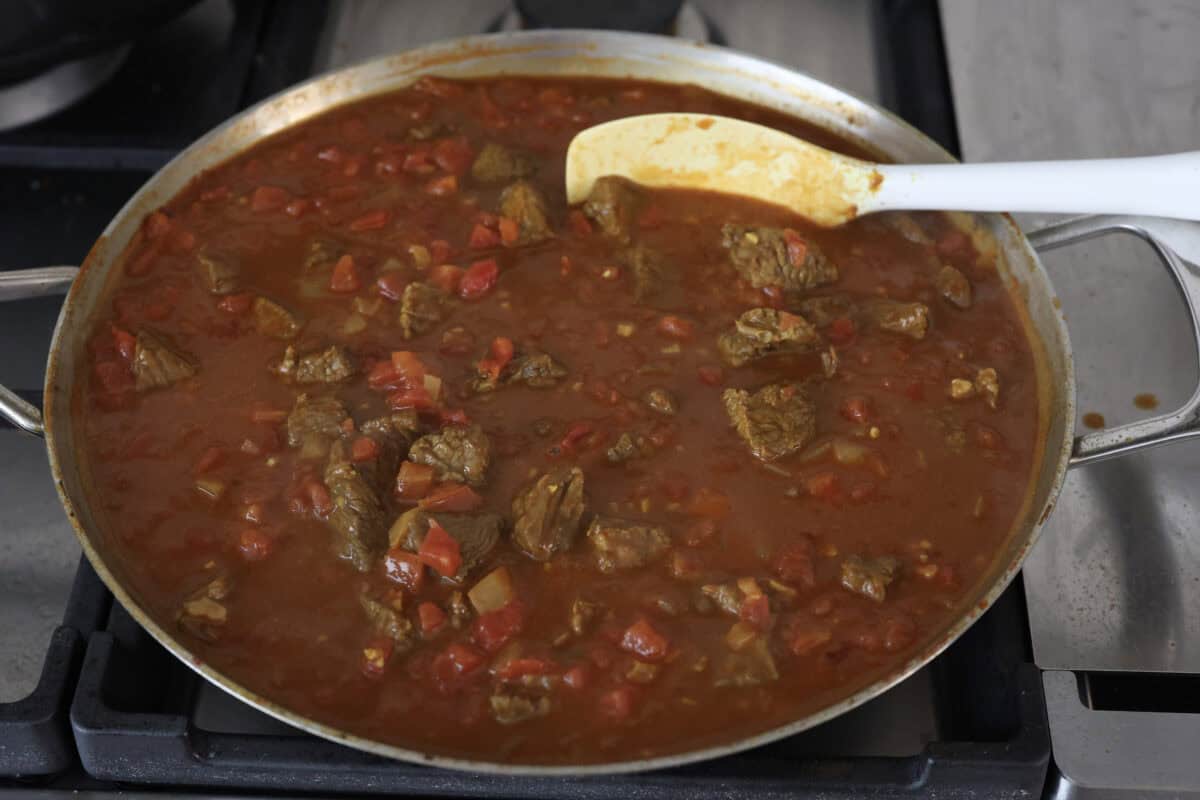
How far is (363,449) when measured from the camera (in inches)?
105

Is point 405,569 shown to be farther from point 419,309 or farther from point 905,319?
point 905,319

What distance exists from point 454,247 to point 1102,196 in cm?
153

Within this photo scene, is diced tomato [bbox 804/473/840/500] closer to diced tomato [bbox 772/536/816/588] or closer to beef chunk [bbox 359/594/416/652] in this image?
diced tomato [bbox 772/536/816/588]

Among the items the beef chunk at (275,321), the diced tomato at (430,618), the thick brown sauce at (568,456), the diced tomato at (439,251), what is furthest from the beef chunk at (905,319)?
the beef chunk at (275,321)

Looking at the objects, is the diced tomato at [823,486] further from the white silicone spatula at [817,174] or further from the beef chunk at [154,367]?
the beef chunk at [154,367]

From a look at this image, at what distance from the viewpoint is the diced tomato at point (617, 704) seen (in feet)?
7.79

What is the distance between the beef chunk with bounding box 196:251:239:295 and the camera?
9.95 ft

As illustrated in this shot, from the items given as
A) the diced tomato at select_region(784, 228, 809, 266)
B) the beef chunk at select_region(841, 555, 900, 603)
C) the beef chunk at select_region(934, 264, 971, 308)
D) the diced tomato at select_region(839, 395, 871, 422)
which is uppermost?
the diced tomato at select_region(784, 228, 809, 266)

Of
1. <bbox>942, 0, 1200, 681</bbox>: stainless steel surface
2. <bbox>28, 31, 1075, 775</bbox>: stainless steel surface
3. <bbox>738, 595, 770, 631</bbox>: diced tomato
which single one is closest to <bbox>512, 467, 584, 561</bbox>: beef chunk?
<bbox>738, 595, 770, 631</bbox>: diced tomato

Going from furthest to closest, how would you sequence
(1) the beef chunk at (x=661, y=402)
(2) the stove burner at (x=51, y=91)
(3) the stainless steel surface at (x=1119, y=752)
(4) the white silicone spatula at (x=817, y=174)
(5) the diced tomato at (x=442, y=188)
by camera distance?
(2) the stove burner at (x=51, y=91) → (5) the diced tomato at (x=442, y=188) → (4) the white silicone spatula at (x=817, y=174) → (1) the beef chunk at (x=661, y=402) → (3) the stainless steel surface at (x=1119, y=752)

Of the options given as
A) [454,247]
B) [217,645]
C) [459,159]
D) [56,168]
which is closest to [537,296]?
[454,247]

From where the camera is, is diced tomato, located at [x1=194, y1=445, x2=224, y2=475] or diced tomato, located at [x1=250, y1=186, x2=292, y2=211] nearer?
diced tomato, located at [x1=194, y1=445, x2=224, y2=475]

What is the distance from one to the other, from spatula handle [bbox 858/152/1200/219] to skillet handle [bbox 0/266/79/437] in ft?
6.33

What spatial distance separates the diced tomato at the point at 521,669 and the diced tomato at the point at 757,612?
15.4 inches
